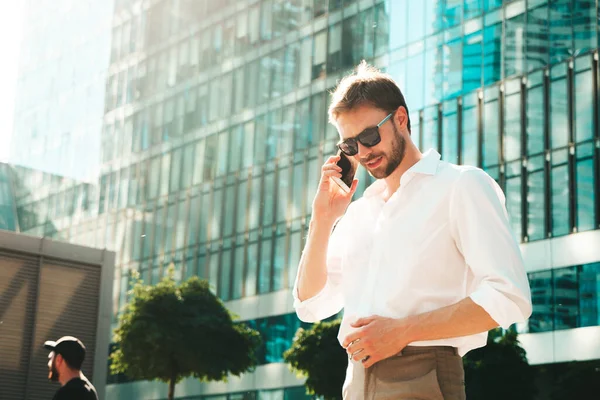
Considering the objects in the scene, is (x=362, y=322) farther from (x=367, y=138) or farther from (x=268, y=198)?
(x=268, y=198)

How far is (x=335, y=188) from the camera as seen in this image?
11.9 feet

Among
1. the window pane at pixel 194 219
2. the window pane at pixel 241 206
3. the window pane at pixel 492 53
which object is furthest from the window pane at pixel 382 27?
the window pane at pixel 194 219

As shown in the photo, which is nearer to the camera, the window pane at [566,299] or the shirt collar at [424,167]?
the shirt collar at [424,167]

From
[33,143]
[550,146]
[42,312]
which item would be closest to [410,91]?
[550,146]

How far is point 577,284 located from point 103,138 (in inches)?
1332

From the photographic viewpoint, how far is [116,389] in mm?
50062

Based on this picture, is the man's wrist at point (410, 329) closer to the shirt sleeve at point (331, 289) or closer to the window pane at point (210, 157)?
the shirt sleeve at point (331, 289)

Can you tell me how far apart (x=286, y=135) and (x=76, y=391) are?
36282mm

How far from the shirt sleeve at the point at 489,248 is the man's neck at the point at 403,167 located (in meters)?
0.29

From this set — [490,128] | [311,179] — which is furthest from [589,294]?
[311,179]

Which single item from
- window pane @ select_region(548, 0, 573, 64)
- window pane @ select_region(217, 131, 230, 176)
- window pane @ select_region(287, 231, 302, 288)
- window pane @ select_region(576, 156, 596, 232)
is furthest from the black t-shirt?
window pane @ select_region(217, 131, 230, 176)

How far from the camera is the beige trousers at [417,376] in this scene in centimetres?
288

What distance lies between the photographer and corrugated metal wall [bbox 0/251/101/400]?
20.7 meters

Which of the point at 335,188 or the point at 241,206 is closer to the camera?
the point at 335,188
